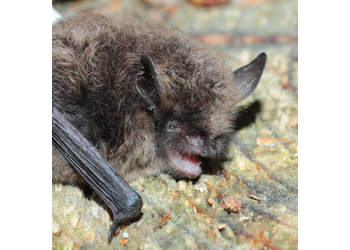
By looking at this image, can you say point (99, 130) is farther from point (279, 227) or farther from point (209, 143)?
point (279, 227)

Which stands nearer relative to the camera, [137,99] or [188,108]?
[188,108]

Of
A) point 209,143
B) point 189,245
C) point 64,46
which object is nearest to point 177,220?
point 189,245

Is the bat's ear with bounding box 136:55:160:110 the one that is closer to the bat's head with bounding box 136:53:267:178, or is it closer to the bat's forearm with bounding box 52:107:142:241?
the bat's head with bounding box 136:53:267:178

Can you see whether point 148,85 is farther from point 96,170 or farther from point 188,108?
Answer: point 96,170

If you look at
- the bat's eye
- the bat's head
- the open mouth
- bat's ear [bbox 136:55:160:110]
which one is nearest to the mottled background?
→ the open mouth

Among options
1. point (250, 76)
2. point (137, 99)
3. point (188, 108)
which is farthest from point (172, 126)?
point (250, 76)

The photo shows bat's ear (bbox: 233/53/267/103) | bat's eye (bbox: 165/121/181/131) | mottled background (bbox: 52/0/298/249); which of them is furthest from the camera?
bat's ear (bbox: 233/53/267/103)
